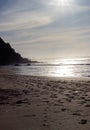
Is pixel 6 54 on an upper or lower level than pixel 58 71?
upper

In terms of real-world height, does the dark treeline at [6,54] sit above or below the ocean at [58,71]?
above

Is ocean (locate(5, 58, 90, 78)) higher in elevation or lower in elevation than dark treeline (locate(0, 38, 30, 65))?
lower

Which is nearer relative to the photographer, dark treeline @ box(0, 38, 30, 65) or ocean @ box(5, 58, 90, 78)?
ocean @ box(5, 58, 90, 78)

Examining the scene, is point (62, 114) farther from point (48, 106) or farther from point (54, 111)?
point (48, 106)

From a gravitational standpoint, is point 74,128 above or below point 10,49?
below

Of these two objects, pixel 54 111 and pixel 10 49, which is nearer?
pixel 54 111

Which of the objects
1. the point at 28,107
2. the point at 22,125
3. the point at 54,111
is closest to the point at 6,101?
the point at 28,107

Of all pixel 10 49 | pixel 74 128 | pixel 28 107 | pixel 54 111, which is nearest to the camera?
pixel 74 128

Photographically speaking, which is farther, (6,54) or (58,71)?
(6,54)

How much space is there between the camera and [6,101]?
28.9ft

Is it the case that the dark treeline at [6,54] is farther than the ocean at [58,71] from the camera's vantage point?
Yes

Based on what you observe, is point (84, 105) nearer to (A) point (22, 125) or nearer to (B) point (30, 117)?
(B) point (30, 117)

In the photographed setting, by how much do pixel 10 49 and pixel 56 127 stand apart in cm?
11449

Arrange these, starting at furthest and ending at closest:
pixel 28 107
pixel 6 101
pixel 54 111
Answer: pixel 6 101, pixel 28 107, pixel 54 111
